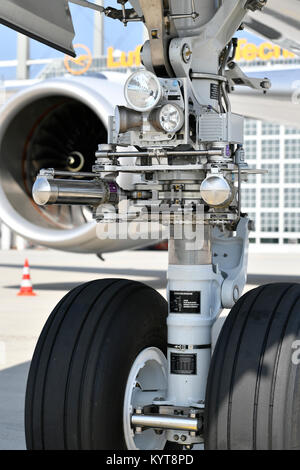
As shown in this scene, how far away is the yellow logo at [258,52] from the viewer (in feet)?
77.2

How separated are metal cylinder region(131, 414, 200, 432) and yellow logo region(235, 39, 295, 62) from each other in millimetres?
22253

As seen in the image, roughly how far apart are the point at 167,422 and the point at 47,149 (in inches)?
171

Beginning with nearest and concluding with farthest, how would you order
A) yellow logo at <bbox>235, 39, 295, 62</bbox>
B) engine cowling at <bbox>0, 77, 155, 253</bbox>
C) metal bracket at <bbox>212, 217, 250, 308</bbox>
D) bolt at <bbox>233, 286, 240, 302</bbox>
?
bolt at <bbox>233, 286, 240, 302</bbox>, metal bracket at <bbox>212, 217, 250, 308</bbox>, engine cowling at <bbox>0, 77, 155, 253</bbox>, yellow logo at <bbox>235, 39, 295, 62</bbox>

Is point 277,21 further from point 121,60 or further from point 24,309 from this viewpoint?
point 121,60

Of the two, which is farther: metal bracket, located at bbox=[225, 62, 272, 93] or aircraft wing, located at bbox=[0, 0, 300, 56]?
metal bracket, located at bbox=[225, 62, 272, 93]

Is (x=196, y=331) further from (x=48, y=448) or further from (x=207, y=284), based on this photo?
(x=48, y=448)

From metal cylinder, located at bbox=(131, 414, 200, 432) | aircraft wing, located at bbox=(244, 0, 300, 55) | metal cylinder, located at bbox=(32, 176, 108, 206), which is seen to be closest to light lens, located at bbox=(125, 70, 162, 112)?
metal cylinder, located at bbox=(32, 176, 108, 206)

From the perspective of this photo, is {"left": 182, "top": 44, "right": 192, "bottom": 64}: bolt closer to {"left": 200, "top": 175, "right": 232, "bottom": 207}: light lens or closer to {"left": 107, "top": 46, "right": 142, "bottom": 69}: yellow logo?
{"left": 200, "top": 175, "right": 232, "bottom": 207}: light lens

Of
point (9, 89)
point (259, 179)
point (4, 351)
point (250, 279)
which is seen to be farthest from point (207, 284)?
point (259, 179)

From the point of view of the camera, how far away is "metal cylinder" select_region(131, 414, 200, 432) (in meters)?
2.28

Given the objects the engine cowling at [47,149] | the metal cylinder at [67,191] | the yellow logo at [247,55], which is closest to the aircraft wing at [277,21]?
the engine cowling at [47,149]

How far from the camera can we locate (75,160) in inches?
245
